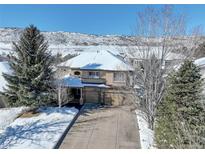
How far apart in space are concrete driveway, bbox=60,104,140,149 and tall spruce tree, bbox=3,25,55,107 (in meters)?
3.99

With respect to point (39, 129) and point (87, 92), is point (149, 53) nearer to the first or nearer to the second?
point (39, 129)

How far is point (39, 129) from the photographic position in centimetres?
1442

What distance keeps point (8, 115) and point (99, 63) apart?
397 inches

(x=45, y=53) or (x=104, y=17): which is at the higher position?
(x=104, y=17)

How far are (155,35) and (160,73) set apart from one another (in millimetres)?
2467

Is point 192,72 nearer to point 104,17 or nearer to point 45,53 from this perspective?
point 104,17

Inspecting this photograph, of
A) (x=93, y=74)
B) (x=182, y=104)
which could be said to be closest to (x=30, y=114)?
(x=93, y=74)

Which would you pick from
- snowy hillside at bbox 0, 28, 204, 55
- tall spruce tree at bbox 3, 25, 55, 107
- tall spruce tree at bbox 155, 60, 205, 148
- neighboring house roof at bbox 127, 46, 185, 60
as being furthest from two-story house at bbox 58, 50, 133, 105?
tall spruce tree at bbox 155, 60, 205, 148

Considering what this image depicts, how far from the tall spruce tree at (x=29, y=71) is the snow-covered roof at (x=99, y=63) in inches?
204

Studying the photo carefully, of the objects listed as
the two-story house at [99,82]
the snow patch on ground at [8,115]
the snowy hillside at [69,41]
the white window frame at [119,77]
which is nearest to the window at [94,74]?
the two-story house at [99,82]

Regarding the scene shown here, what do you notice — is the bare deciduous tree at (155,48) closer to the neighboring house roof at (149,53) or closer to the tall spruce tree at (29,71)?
the neighboring house roof at (149,53)

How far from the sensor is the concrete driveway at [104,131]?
42.0ft

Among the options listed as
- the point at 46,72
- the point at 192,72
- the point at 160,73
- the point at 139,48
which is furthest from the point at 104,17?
the point at 46,72

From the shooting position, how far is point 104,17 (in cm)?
1338
